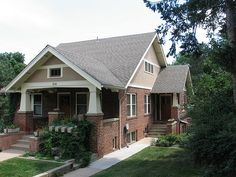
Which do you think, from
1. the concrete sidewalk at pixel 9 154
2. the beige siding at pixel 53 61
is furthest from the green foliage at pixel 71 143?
the beige siding at pixel 53 61

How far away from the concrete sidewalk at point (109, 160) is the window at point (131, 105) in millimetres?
1867

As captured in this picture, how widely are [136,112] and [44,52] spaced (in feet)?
24.8

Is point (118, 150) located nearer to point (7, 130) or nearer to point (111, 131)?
point (111, 131)

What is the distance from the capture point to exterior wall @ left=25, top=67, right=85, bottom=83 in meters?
15.1

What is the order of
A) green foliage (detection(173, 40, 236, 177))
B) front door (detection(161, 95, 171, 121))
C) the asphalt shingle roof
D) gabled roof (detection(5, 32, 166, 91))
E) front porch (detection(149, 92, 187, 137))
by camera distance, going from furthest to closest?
1. front door (detection(161, 95, 171, 121))
2. front porch (detection(149, 92, 187, 137))
3. the asphalt shingle roof
4. gabled roof (detection(5, 32, 166, 91))
5. green foliage (detection(173, 40, 236, 177))

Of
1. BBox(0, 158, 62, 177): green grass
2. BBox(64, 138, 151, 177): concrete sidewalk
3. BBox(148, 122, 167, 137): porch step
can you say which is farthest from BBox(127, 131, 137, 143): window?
BBox(0, 158, 62, 177): green grass

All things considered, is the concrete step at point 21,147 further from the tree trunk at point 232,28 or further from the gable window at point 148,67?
the gable window at point 148,67

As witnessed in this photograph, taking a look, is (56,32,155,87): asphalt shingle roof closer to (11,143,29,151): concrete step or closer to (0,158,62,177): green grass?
(0,158,62,177): green grass

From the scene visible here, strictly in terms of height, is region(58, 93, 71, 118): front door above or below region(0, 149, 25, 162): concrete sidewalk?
above

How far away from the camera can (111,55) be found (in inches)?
851

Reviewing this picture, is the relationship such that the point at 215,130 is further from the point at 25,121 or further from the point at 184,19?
the point at 25,121

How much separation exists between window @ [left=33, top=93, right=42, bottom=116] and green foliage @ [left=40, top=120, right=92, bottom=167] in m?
5.58

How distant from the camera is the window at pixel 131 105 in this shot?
62.0 ft

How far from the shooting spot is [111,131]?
52.1 ft
